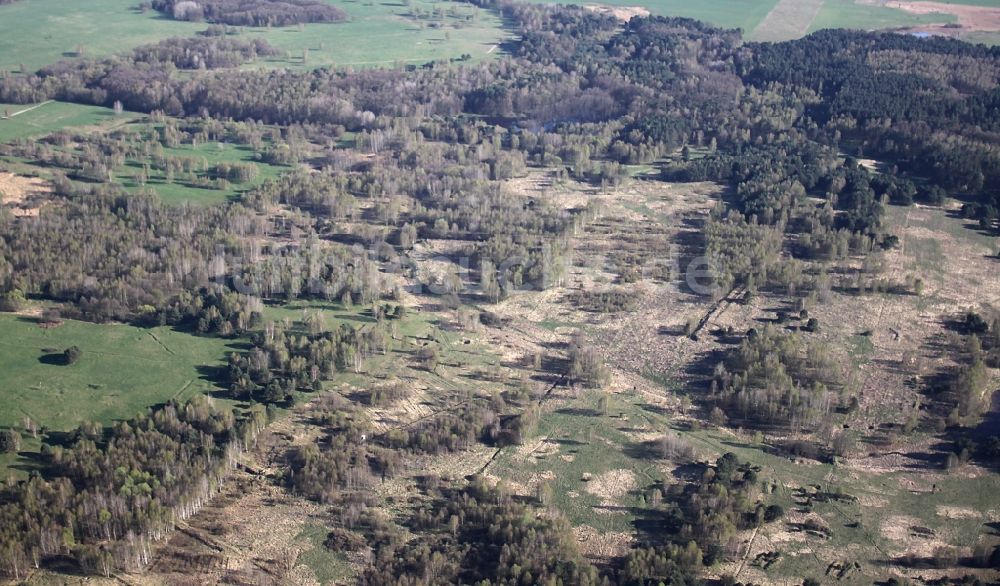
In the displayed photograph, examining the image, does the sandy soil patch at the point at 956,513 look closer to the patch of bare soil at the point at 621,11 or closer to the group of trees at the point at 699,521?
the group of trees at the point at 699,521

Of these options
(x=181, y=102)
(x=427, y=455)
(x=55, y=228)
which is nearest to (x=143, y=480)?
(x=427, y=455)

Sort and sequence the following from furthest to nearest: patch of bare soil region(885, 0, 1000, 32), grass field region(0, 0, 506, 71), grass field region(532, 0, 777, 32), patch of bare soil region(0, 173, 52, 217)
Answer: grass field region(532, 0, 777, 32), patch of bare soil region(885, 0, 1000, 32), grass field region(0, 0, 506, 71), patch of bare soil region(0, 173, 52, 217)

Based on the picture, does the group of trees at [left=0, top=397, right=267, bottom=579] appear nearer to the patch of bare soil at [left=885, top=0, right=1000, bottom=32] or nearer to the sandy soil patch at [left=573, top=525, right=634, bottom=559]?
the sandy soil patch at [left=573, top=525, right=634, bottom=559]

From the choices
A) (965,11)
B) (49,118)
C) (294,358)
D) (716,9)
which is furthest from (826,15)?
(294,358)

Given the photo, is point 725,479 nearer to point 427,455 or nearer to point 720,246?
point 427,455

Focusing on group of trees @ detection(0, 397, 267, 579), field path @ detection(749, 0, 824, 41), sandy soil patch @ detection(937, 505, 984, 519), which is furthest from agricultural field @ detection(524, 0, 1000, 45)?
group of trees @ detection(0, 397, 267, 579)

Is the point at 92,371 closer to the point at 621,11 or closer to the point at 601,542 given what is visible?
the point at 601,542
